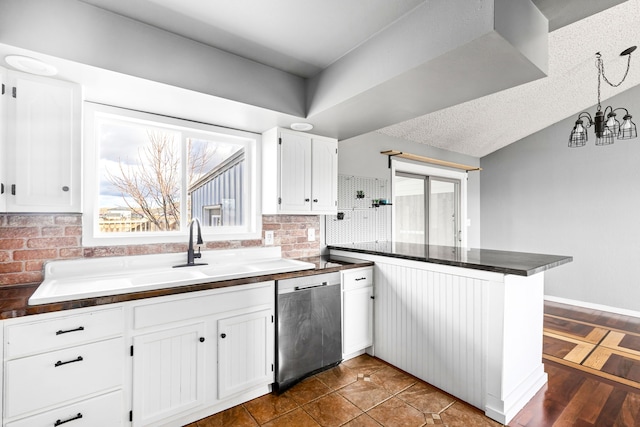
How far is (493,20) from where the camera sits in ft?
4.35

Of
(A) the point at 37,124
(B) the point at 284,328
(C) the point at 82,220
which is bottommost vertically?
(B) the point at 284,328

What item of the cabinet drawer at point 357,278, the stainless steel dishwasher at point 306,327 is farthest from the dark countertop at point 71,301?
the cabinet drawer at point 357,278

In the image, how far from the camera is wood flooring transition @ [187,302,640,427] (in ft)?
6.34

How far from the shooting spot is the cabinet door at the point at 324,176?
2.86 meters

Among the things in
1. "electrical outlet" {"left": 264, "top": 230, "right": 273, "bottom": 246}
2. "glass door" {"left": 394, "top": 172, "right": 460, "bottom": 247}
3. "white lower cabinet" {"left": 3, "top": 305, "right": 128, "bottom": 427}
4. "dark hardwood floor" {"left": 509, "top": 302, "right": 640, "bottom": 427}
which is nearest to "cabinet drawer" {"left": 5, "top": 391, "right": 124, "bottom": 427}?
"white lower cabinet" {"left": 3, "top": 305, "right": 128, "bottom": 427}

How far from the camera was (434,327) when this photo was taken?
229 centimetres

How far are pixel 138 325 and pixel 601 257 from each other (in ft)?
17.9

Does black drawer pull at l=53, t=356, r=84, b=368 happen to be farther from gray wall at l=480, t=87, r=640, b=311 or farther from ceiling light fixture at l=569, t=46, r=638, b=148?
gray wall at l=480, t=87, r=640, b=311

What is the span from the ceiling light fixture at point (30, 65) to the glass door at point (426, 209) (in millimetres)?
3421

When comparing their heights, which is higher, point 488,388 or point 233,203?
point 233,203

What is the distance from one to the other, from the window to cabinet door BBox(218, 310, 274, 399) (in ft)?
2.79

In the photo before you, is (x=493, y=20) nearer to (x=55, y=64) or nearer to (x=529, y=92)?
(x=55, y=64)

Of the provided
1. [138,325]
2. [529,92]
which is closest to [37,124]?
[138,325]

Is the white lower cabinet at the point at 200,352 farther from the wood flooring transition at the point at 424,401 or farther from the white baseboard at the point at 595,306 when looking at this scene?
the white baseboard at the point at 595,306
